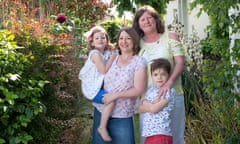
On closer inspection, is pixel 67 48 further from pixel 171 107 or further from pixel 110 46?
pixel 171 107

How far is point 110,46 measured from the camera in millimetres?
3637

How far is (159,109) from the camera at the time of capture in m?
3.20

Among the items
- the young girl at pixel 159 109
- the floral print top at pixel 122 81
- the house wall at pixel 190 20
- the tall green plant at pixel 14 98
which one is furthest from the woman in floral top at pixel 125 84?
the house wall at pixel 190 20

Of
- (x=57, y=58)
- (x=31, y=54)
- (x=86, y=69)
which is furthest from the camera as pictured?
(x=57, y=58)

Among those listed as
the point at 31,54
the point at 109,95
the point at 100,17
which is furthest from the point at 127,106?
the point at 100,17

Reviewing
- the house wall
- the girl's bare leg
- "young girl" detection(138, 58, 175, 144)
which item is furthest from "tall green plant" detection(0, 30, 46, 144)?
the house wall

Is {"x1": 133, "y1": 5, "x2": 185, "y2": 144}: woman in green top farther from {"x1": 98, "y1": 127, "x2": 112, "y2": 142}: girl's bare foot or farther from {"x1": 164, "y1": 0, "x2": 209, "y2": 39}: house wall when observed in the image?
{"x1": 164, "y1": 0, "x2": 209, "y2": 39}: house wall

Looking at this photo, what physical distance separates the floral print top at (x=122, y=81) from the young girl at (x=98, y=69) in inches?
2.2

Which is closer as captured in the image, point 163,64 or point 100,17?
point 163,64

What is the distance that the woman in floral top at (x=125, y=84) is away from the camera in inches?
128

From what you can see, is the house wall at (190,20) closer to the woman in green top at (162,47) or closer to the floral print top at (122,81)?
the woman in green top at (162,47)

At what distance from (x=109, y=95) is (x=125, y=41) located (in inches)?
17.5

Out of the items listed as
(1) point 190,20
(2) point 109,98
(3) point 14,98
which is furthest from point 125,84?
(1) point 190,20

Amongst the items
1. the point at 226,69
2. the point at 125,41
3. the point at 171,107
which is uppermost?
the point at 125,41
